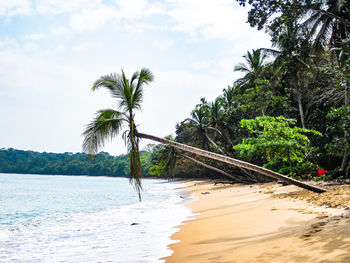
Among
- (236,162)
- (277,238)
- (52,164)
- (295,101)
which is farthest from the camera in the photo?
(52,164)

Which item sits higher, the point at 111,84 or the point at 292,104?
the point at 292,104

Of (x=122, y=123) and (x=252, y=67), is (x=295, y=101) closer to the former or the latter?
(x=252, y=67)

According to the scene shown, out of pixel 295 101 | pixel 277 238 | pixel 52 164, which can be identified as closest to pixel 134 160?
pixel 277 238

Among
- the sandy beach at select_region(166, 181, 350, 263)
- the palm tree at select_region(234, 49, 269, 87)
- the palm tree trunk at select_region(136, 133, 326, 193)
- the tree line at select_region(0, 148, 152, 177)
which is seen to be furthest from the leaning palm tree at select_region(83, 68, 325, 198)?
the tree line at select_region(0, 148, 152, 177)

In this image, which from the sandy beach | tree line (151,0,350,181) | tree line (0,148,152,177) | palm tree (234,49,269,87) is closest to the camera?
the sandy beach

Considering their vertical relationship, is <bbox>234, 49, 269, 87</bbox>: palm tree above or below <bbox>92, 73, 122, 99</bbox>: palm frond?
above

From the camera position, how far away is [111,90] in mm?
8523

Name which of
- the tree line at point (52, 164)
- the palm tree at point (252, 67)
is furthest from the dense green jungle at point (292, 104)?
the tree line at point (52, 164)

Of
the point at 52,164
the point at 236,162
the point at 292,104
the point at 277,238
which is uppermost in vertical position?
the point at 292,104

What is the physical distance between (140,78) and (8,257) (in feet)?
19.0

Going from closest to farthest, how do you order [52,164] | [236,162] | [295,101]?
[236,162]
[295,101]
[52,164]

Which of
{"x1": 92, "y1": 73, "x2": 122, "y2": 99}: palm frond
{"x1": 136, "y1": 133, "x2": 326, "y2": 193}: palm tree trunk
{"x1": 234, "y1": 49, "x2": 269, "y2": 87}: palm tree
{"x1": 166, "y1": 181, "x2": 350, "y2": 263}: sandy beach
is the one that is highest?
{"x1": 234, "y1": 49, "x2": 269, "y2": 87}: palm tree

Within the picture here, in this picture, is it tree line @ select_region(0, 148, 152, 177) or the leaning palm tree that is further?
tree line @ select_region(0, 148, 152, 177)

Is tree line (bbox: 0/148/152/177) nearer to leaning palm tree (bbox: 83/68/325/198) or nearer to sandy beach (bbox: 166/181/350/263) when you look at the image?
leaning palm tree (bbox: 83/68/325/198)
